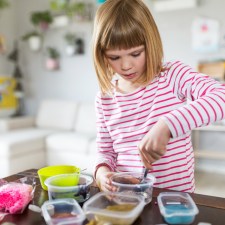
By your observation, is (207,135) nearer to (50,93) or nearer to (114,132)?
(50,93)

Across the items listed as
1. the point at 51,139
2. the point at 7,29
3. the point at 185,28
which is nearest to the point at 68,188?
the point at 51,139

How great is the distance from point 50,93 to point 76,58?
69 centimetres

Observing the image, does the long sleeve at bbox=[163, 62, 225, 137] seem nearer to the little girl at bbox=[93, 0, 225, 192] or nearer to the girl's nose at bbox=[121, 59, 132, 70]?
the little girl at bbox=[93, 0, 225, 192]

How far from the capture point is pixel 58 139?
3.42 m

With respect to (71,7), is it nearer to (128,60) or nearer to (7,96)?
(7,96)

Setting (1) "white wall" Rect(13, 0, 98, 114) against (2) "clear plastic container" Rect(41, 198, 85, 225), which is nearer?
(2) "clear plastic container" Rect(41, 198, 85, 225)

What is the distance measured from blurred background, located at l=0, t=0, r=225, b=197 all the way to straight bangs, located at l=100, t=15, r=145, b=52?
2121mm

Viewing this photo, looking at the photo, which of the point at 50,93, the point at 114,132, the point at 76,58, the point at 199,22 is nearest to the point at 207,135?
the point at 199,22

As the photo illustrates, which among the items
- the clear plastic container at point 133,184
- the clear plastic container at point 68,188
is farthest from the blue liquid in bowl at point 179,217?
the clear plastic container at point 68,188

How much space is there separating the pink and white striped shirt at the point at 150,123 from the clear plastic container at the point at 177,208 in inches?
8.8

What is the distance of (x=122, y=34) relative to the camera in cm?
91

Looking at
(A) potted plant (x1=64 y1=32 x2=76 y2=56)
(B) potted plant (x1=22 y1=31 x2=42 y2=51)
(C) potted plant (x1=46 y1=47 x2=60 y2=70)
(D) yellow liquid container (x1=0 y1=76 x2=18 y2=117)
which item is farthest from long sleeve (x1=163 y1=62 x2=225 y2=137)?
(D) yellow liquid container (x1=0 y1=76 x2=18 y2=117)

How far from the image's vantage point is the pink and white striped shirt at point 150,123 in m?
1.04

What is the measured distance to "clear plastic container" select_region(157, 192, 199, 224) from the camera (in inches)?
27.3
